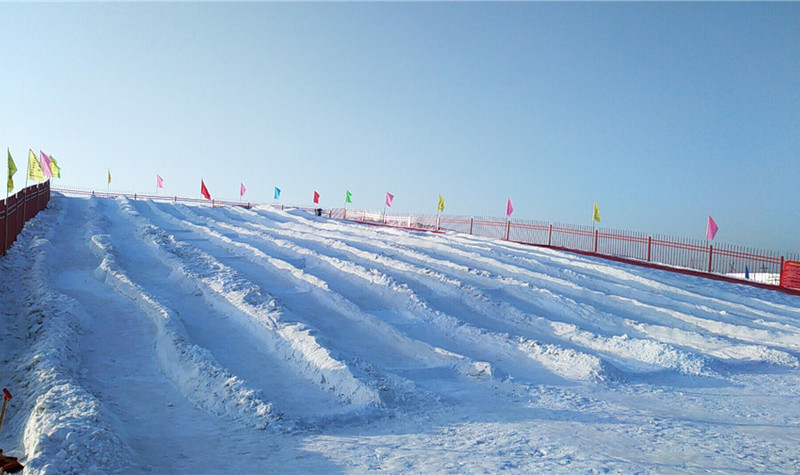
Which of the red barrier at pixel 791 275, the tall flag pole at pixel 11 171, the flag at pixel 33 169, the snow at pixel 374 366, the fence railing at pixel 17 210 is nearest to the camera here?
the snow at pixel 374 366

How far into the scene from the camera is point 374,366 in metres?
7.79

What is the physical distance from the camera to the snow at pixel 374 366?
5.09 meters

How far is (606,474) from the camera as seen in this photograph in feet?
15.1

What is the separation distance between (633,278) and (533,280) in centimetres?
349

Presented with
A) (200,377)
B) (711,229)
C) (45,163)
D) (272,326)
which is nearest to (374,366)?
(272,326)

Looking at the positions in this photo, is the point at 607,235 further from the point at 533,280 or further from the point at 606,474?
the point at 606,474

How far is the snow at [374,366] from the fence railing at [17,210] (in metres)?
0.43

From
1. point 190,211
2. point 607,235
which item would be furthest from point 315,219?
point 607,235

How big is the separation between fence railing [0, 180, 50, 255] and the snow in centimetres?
43

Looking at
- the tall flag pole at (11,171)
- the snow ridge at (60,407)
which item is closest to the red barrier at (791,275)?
the snow ridge at (60,407)

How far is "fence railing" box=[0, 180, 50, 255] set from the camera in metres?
12.4

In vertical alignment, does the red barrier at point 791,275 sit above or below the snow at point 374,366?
above

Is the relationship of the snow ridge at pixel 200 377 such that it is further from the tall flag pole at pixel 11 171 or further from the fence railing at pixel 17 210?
the tall flag pole at pixel 11 171

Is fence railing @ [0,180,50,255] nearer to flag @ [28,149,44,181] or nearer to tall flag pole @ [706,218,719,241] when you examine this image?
flag @ [28,149,44,181]
